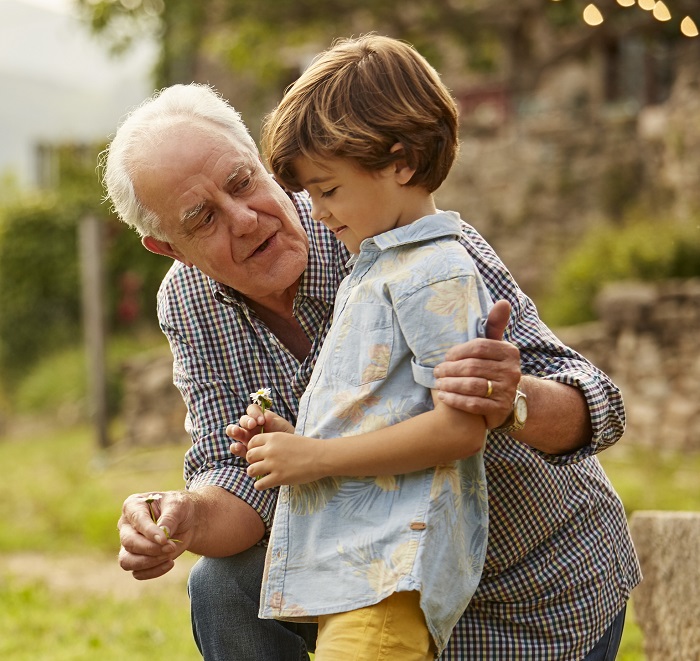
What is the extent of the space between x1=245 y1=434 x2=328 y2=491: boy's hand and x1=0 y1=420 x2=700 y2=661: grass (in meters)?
2.49

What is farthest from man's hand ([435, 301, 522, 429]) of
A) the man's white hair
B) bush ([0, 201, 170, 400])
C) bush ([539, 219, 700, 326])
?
bush ([0, 201, 170, 400])

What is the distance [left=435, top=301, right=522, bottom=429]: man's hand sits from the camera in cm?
177

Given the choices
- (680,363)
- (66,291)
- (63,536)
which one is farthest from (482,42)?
(63,536)

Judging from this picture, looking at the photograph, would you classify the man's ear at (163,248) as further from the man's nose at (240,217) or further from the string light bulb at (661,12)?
the string light bulb at (661,12)

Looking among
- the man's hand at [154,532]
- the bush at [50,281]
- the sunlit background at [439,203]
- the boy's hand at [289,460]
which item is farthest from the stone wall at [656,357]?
the bush at [50,281]

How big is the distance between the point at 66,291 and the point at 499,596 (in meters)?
13.2

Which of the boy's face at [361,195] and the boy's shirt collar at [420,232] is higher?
the boy's face at [361,195]

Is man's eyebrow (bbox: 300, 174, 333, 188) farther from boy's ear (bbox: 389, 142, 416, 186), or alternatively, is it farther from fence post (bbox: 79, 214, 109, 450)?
fence post (bbox: 79, 214, 109, 450)

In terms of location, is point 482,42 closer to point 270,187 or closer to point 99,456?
point 99,456

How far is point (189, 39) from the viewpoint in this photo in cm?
1448

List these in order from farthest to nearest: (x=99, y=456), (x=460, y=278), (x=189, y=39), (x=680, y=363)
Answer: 1. (x=189, y=39)
2. (x=99, y=456)
3. (x=680, y=363)
4. (x=460, y=278)

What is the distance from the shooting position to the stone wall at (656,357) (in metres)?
8.01

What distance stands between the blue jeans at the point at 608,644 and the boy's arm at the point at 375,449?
0.71 metres

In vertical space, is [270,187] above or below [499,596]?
above
